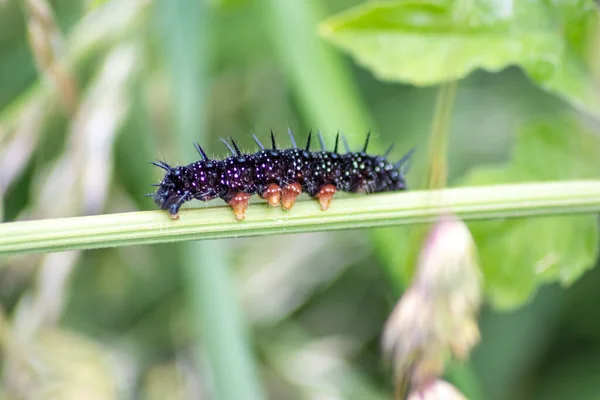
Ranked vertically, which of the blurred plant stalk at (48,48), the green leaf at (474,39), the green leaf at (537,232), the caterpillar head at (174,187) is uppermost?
the blurred plant stalk at (48,48)

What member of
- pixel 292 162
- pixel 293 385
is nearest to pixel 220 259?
pixel 292 162

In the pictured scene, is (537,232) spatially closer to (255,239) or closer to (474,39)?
(474,39)

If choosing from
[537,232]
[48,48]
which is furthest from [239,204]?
[48,48]

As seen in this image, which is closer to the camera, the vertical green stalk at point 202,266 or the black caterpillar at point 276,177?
the black caterpillar at point 276,177

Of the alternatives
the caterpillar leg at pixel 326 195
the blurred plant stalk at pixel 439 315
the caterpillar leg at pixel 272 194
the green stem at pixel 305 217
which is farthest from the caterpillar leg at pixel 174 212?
the blurred plant stalk at pixel 439 315

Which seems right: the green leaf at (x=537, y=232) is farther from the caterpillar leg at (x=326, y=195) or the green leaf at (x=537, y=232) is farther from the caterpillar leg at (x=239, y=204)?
the caterpillar leg at (x=239, y=204)

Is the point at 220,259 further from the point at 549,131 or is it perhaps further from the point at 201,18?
the point at 549,131

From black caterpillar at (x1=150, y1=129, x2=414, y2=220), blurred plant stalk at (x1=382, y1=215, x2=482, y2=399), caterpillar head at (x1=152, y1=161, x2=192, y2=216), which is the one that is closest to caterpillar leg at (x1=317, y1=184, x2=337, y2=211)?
black caterpillar at (x1=150, y1=129, x2=414, y2=220)
